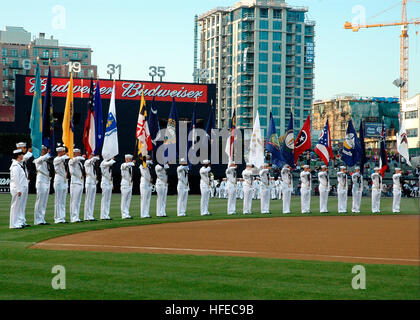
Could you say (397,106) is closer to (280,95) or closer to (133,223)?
(280,95)

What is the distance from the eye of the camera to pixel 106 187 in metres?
25.8

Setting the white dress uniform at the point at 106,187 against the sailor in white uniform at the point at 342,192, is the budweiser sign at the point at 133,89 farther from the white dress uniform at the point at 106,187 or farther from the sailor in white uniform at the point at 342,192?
the white dress uniform at the point at 106,187

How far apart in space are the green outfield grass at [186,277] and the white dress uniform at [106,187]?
10.2 meters

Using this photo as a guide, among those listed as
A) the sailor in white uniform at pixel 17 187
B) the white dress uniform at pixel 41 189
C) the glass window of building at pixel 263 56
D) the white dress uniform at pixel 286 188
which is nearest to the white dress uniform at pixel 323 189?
the white dress uniform at pixel 286 188

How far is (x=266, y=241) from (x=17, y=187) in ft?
24.6

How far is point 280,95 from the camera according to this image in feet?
463

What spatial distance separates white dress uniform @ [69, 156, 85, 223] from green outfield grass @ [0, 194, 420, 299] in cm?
854

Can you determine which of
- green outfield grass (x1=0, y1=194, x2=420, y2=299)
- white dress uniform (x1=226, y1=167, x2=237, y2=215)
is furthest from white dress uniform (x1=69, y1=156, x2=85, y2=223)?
green outfield grass (x1=0, y1=194, x2=420, y2=299)

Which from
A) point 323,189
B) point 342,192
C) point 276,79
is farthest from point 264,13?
point 323,189

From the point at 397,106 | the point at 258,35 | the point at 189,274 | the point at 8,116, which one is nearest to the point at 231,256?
the point at 189,274

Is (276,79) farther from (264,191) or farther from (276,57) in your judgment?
(264,191)

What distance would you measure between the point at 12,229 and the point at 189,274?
9.86m

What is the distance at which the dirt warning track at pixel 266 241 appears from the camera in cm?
1484

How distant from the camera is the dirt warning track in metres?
14.8
